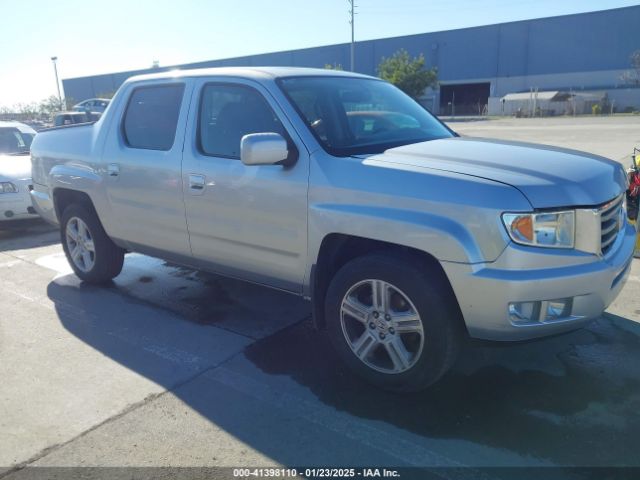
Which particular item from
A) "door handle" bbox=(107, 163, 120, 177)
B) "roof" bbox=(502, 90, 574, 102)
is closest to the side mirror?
"door handle" bbox=(107, 163, 120, 177)

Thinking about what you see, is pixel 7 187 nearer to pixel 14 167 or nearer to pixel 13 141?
pixel 14 167

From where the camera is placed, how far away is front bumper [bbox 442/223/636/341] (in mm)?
2561

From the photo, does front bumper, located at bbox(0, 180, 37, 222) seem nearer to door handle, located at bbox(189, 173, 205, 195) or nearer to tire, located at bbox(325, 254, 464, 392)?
door handle, located at bbox(189, 173, 205, 195)

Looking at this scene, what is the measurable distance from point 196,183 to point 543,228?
2.39m

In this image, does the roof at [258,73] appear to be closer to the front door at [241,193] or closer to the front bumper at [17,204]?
the front door at [241,193]

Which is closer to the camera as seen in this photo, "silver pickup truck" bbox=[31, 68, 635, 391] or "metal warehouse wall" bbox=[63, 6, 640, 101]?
"silver pickup truck" bbox=[31, 68, 635, 391]

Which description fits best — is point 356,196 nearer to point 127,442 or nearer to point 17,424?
point 127,442

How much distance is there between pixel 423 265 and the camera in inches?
114

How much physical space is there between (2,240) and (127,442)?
5.96 m

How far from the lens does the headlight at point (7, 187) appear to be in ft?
23.8

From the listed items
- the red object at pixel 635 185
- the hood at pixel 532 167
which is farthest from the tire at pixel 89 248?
the red object at pixel 635 185

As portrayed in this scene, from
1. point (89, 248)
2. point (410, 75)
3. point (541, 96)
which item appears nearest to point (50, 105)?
point (410, 75)

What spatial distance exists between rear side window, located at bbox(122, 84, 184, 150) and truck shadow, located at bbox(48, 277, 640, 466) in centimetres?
155

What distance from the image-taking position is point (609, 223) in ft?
9.57
